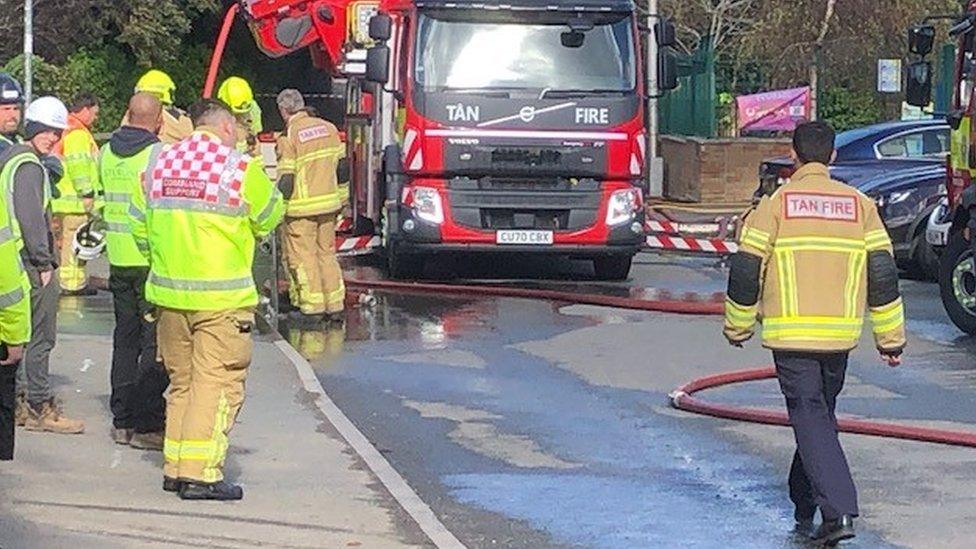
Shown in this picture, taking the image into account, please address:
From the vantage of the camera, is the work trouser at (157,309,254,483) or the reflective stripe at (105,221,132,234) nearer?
the work trouser at (157,309,254,483)

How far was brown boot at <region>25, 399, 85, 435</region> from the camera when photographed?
10.5 metres

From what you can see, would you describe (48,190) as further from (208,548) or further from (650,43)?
(650,43)

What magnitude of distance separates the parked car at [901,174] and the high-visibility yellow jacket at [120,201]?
9391 mm

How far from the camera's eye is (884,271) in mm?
8453

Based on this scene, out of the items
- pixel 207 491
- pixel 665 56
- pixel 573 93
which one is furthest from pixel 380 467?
pixel 665 56

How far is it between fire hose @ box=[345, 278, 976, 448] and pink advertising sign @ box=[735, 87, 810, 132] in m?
16.8

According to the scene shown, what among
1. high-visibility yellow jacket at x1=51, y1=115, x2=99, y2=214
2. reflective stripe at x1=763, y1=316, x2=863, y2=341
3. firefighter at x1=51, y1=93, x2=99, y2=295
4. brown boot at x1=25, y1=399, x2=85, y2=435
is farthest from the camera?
high-visibility yellow jacket at x1=51, y1=115, x2=99, y2=214

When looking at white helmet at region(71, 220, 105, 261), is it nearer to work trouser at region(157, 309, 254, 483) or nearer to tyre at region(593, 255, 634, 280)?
tyre at region(593, 255, 634, 280)

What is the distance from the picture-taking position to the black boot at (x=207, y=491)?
29.2ft

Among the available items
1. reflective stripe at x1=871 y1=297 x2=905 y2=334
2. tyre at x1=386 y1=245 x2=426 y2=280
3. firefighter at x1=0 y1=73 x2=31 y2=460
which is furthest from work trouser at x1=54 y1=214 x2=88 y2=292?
reflective stripe at x1=871 y1=297 x2=905 y2=334

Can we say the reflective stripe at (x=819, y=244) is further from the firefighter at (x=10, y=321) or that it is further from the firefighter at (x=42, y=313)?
the firefighter at (x=42, y=313)

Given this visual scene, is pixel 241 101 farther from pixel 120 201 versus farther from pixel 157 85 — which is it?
pixel 120 201

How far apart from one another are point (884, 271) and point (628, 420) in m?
3.36

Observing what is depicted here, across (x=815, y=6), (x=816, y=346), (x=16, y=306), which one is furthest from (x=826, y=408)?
(x=815, y=6)
